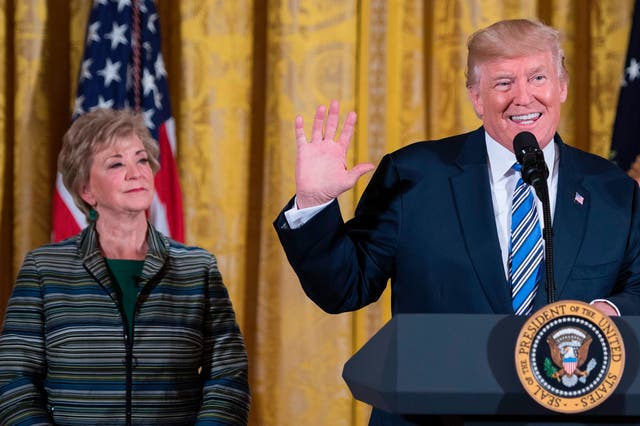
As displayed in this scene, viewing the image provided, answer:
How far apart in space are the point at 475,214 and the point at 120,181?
137 cm

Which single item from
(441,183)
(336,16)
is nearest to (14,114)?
(336,16)

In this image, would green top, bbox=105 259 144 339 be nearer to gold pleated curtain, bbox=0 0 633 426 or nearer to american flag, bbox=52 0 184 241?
american flag, bbox=52 0 184 241

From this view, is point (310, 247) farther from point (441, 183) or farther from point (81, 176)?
point (81, 176)

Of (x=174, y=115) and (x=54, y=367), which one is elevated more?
(x=174, y=115)

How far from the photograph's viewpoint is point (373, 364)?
4.60 ft

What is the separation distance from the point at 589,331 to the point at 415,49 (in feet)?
9.82

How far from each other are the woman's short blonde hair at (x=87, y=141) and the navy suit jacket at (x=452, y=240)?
1.16 m

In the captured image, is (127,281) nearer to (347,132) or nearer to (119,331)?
(119,331)

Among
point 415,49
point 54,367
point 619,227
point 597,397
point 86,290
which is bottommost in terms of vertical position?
point 54,367

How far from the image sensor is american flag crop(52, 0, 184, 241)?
3631mm

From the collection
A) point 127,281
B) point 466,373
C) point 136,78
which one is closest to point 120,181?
point 127,281

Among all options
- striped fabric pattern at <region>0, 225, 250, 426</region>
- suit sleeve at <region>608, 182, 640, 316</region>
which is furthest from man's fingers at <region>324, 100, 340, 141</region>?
striped fabric pattern at <region>0, 225, 250, 426</region>

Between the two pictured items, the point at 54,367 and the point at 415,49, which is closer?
the point at 54,367

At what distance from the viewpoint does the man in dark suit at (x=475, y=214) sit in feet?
5.98
